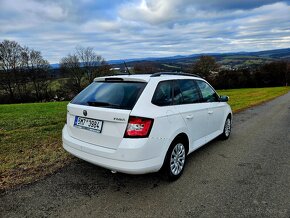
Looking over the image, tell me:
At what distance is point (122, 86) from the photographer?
397cm

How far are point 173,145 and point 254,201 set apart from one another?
1.37m

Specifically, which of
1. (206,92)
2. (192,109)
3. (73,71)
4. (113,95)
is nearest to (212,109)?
(206,92)

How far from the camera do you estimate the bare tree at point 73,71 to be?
4623 centimetres

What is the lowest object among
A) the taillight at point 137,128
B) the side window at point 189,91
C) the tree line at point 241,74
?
the tree line at point 241,74

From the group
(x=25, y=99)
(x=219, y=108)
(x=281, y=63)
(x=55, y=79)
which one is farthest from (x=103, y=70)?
(x=281, y=63)

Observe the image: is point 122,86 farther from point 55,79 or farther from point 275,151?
point 55,79

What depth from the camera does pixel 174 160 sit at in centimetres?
416

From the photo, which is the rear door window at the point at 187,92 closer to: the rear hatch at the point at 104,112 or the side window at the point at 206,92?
the side window at the point at 206,92

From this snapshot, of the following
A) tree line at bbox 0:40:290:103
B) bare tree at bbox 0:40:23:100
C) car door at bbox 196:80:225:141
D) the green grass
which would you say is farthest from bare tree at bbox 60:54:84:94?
car door at bbox 196:80:225:141

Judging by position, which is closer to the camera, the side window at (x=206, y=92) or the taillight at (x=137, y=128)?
the taillight at (x=137, y=128)

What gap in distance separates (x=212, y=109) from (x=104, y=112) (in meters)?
2.83

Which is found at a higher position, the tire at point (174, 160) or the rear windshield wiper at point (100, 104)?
the rear windshield wiper at point (100, 104)

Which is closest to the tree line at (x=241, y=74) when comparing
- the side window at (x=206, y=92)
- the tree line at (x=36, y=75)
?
the tree line at (x=36, y=75)

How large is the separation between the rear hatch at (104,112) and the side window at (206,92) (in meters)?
1.99
